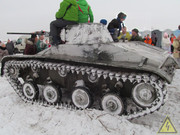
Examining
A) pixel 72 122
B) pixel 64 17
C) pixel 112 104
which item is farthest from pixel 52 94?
pixel 64 17

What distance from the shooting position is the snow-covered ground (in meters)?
3.95

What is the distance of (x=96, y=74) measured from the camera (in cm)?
477

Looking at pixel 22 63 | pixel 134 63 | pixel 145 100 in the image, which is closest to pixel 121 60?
pixel 134 63

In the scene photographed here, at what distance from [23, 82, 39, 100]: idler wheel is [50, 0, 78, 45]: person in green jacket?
1.58 meters

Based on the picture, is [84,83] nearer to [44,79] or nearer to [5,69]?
[44,79]

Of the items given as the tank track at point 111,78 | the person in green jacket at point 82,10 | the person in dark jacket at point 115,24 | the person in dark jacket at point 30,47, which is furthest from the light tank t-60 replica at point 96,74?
the person in dark jacket at point 115,24

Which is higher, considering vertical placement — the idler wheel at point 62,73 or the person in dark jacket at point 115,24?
the person in dark jacket at point 115,24

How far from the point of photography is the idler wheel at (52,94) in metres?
5.28

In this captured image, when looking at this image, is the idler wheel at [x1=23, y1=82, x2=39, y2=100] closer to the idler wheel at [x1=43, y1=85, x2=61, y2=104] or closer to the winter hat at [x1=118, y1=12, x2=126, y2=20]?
the idler wheel at [x1=43, y1=85, x2=61, y2=104]

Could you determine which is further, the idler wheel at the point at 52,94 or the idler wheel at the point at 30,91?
the idler wheel at the point at 30,91

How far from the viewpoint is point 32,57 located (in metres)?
5.32

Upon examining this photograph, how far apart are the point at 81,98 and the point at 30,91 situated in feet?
6.49

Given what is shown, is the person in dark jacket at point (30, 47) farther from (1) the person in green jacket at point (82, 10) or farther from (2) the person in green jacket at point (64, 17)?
(1) the person in green jacket at point (82, 10)

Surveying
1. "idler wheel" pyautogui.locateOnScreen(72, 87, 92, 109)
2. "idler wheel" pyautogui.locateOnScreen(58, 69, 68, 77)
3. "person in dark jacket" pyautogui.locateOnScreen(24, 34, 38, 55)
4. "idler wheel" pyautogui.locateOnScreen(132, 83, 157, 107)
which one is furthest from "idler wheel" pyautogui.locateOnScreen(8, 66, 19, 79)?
"idler wheel" pyautogui.locateOnScreen(132, 83, 157, 107)
